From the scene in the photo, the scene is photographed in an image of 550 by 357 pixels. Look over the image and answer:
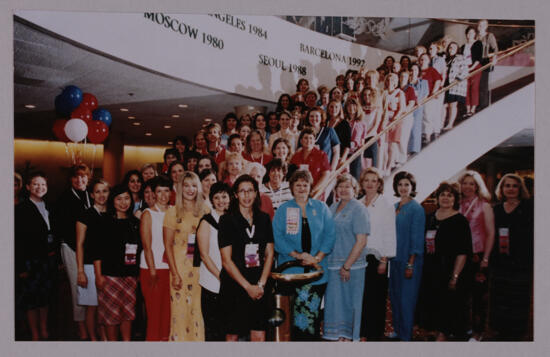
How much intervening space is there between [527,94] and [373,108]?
1659 mm

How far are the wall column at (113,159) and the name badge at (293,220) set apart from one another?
2565 mm

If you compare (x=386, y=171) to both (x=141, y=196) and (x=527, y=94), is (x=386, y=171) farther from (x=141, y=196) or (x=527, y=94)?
(x=141, y=196)

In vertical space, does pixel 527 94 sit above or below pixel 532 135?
above

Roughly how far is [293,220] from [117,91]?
129 inches

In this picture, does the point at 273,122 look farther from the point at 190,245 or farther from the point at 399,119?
the point at 190,245

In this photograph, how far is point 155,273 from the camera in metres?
3.25

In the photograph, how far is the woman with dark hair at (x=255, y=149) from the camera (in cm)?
399

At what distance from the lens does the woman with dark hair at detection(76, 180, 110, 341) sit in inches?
132

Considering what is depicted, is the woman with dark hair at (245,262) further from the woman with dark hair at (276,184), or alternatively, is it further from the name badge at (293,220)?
the woman with dark hair at (276,184)

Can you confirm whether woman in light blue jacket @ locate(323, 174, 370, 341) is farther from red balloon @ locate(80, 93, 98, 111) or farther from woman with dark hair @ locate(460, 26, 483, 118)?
red balloon @ locate(80, 93, 98, 111)

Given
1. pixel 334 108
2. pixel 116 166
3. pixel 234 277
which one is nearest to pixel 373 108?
pixel 334 108

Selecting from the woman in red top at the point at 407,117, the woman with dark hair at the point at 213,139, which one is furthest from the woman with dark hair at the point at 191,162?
the woman in red top at the point at 407,117

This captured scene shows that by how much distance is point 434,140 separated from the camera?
452cm

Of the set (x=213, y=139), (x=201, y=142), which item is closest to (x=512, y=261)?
(x=213, y=139)
